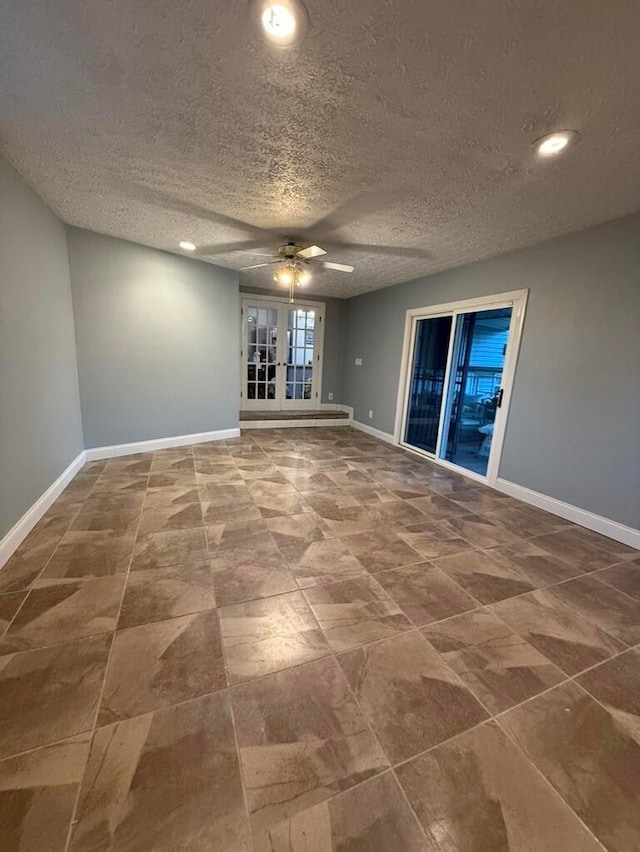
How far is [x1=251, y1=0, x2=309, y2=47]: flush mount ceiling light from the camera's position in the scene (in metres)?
1.14

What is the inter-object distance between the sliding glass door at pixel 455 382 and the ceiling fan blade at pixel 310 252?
2.02 meters

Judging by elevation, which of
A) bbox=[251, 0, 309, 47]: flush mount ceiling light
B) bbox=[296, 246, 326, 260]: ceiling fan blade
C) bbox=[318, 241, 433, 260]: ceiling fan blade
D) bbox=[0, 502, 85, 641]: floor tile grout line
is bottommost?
bbox=[0, 502, 85, 641]: floor tile grout line

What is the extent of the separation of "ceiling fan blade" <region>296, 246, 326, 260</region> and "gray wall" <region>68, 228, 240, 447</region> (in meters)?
1.83

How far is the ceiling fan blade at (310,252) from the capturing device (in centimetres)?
311

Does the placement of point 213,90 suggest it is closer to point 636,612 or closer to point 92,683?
point 92,683

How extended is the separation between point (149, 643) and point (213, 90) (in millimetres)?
2575

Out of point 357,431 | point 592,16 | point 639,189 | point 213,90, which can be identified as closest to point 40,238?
point 213,90

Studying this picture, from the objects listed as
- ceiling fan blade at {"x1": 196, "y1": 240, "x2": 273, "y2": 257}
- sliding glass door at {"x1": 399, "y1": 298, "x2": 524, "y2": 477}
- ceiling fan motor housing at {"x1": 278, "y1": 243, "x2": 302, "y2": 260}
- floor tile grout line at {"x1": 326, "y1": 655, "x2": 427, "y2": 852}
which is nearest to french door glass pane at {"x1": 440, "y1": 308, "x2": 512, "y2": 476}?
sliding glass door at {"x1": 399, "y1": 298, "x2": 524, "y2": 477}

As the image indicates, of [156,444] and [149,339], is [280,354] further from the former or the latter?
[156,444]

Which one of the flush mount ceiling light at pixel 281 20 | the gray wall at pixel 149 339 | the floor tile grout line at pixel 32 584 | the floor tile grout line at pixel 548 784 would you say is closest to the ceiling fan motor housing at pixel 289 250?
the gray wall at pixel 149 339

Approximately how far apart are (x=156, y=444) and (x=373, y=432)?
3.46 m

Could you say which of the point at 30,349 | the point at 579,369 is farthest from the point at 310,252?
the point at 579,369

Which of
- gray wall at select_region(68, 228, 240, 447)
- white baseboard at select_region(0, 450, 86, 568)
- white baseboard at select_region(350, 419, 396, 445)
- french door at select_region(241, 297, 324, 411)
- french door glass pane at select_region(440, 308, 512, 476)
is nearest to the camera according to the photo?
white baseboard at select_region(0, 450, 86, 568)

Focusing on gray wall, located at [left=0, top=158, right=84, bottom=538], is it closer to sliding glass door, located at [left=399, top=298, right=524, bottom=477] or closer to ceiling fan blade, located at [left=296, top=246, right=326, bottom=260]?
ceiling fan blade, located at [left=296, top=246, right=326, bottom=260]
